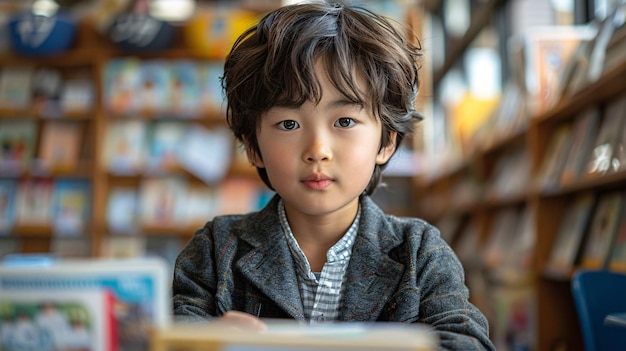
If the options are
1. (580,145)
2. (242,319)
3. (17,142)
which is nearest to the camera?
(242,319)

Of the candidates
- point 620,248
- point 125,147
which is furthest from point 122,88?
point 620,248

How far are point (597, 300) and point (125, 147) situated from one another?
3762 millimetres

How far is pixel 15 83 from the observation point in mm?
4926

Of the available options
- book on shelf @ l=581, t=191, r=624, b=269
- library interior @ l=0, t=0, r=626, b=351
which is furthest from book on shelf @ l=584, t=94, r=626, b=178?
book on shelf @ l=581, t=191, r=624, b=269

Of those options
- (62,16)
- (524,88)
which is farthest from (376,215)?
(62,16)

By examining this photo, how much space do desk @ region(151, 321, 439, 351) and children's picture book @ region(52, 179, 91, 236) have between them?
4.47 meters

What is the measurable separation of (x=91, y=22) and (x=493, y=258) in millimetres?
2981

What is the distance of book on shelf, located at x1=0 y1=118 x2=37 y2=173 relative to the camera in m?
4.93

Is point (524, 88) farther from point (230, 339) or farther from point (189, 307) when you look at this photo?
point (230, 339)

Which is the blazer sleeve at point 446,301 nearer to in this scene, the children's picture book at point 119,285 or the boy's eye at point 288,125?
the boy's eye at point 288,125

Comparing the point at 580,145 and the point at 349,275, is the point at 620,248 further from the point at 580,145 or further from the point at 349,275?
the point at 349,275

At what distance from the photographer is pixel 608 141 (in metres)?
2.40

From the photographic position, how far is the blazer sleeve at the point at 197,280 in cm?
118

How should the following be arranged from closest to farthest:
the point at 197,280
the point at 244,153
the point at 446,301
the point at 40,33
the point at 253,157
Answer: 1. the point at 446,301
2. the point at 197,280
3. the point at 253,157
4. the point at 244,153
5. the point at 40,33
